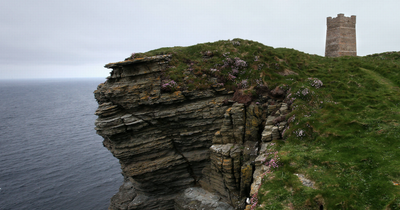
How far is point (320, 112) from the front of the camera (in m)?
21.6

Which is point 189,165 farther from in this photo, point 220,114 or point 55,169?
point 55,169

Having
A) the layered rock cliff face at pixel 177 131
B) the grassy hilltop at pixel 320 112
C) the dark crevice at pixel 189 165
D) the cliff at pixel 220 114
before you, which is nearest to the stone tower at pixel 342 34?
the grassy hilltop at pixel 320 112

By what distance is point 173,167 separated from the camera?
3067 centimetres

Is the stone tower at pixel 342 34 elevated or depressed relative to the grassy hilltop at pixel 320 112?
elevated

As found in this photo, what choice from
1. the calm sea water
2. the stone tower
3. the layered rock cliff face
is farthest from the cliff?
the calm sea water

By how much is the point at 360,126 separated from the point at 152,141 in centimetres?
2263

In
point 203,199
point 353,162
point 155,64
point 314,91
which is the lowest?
point 203,199

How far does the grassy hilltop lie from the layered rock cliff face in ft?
6.04

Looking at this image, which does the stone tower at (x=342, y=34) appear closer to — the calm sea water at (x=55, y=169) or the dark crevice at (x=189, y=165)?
the dark crevice at (x=189, y=165)

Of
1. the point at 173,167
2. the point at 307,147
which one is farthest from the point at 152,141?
the point at 307,147

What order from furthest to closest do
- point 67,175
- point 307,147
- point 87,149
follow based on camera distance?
1. point 87,149
2. point 67,175
3. point 307,147

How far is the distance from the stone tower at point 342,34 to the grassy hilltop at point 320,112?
8.09 meters

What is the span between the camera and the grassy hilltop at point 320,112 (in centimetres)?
1284

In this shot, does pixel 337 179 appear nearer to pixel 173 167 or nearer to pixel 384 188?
pixel 384 188
